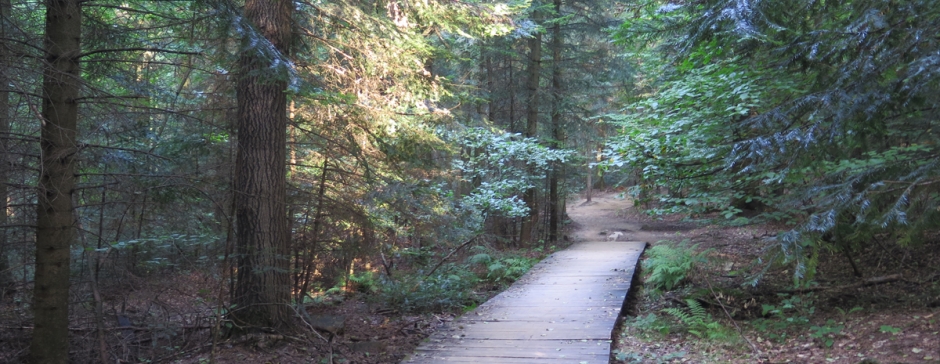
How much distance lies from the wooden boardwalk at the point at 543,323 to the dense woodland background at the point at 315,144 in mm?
1560

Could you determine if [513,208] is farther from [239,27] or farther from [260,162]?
[239,27]

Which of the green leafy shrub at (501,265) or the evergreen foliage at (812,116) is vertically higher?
the evergreen foliage at (812,116)

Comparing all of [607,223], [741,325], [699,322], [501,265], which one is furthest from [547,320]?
[607,223]

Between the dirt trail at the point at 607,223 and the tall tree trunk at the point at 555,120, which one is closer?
the tall tree trunk at the point at 555,120

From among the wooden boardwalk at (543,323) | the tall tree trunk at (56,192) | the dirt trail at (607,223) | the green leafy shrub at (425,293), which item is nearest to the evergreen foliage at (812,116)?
the wooden boardwalk at (543,323)

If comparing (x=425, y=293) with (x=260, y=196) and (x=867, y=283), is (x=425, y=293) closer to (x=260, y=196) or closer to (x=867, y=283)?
(x=260, y=196)

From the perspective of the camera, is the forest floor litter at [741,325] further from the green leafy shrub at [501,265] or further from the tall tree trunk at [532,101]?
the tall tree trunk at [532,101]

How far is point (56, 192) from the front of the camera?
528 centimetres

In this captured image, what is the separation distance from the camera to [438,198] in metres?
10.7

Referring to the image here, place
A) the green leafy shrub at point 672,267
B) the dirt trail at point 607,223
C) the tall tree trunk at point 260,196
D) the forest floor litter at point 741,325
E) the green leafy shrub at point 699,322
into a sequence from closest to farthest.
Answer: the forest floor litter at point 741,325 → the green leafy shrub at point 699,322 → the tall tree trunk at point 260,196 → the green leafy shrub at point 672,267 → the dirt trail at point 607,223

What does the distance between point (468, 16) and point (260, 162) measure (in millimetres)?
4651

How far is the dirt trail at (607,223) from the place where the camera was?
19641mm

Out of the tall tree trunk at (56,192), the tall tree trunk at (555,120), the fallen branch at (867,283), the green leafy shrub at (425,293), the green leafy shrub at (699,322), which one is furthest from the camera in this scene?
the tall tree trunk at (555,120)

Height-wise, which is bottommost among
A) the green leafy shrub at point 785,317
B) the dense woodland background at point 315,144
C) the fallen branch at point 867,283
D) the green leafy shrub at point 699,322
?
the green leafy shrub at point 699,322
